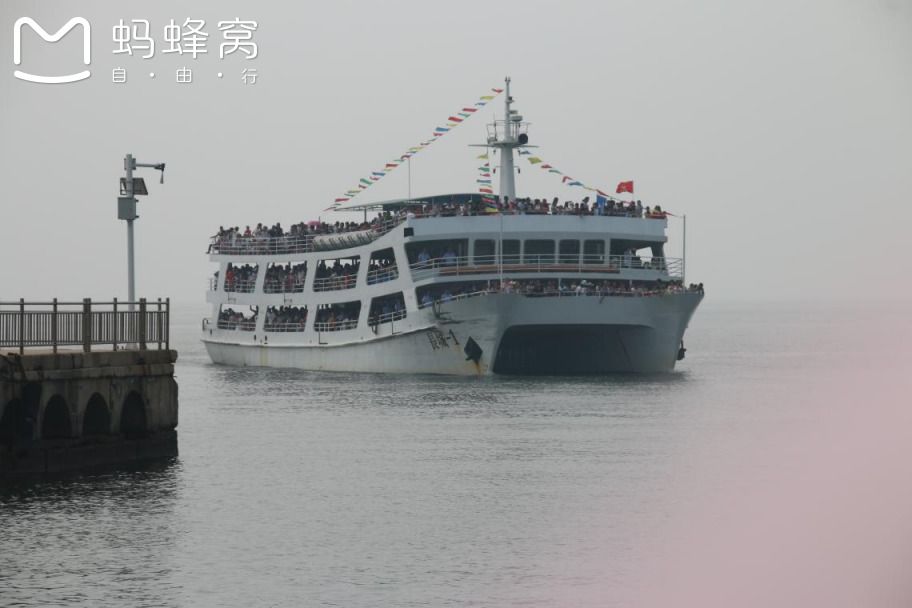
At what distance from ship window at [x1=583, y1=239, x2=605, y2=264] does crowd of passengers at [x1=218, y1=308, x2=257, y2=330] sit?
63.4 ft

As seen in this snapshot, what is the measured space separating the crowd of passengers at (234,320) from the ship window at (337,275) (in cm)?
727

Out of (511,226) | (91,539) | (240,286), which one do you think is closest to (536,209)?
(511,226)

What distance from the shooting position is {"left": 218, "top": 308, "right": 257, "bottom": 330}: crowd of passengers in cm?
8013

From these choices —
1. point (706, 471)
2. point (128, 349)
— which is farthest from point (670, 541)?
point (128, 349)

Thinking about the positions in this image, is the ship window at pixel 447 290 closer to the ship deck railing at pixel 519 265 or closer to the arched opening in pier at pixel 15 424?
the ship deck railing at pixel 519 265

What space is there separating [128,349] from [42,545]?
33.2 feet

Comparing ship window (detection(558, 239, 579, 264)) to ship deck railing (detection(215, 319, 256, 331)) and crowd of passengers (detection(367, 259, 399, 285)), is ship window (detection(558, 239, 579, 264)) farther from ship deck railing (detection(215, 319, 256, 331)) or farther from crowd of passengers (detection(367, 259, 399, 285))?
ship deck railing (detection(215, 319, 256, 331))

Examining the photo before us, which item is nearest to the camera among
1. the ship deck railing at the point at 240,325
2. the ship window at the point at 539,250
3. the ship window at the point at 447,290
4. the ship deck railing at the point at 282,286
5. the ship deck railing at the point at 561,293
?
the ship deck railing at the point at 561,293

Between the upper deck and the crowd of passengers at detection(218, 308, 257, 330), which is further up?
the upper deck

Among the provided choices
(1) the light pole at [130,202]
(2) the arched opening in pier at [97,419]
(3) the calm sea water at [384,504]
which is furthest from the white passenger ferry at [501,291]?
(2) the arched opening in pier at [97,419]

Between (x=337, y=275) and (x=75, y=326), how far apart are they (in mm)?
34950

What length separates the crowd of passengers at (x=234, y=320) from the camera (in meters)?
80.1

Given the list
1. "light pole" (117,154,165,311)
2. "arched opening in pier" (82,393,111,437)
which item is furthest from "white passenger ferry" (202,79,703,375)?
"arched opening in pier" (82,393,111,437)

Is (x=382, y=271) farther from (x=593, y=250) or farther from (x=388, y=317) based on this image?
(x=593, y=250)
